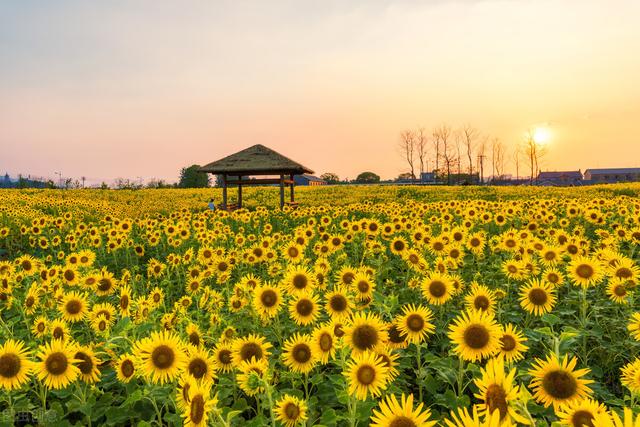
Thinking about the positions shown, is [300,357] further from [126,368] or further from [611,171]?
[611,171]

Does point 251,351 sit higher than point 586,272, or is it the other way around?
point 586,272

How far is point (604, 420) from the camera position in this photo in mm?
1196

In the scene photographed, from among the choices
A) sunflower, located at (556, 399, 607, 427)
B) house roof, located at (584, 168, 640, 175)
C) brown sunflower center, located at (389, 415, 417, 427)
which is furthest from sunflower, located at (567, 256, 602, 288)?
house roof, located at (584, 168, 640, 175)

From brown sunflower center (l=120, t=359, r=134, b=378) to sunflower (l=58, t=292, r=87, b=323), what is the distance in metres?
1.50

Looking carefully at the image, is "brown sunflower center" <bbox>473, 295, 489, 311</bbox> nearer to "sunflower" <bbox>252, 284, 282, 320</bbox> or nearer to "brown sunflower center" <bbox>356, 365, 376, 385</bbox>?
"brown sunflower center" <bbox>356, 365, 376, 385</bbox>

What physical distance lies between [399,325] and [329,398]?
822 millimetres

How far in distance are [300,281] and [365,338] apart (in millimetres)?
1628

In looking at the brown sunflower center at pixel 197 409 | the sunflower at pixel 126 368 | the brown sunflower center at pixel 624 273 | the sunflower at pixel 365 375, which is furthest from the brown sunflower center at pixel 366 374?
the brown sunflower center at pixel 624 273

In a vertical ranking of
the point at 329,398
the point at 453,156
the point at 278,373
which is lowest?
the point at 329,398

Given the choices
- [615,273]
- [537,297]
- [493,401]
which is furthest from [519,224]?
[493,401]

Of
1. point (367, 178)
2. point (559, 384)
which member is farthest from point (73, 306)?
point (367, 178)

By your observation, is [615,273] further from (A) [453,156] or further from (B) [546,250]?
(A) [453,156]

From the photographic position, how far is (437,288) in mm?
3965

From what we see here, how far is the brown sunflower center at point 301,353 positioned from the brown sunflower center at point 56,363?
1464 millimetres
